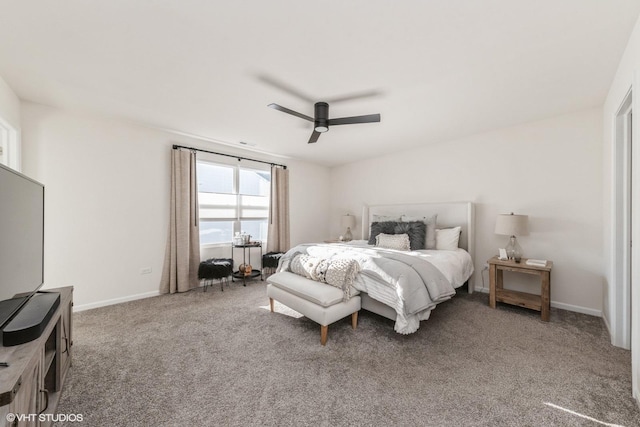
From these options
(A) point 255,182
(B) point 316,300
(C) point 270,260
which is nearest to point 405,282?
(B) point 316,300

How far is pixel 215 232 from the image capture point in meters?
4.29

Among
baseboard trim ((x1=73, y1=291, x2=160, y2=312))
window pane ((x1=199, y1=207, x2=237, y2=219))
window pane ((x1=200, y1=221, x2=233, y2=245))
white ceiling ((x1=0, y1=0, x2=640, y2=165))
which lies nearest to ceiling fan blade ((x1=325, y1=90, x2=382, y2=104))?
white ceiling ((x1=0, y1=0, x2=640, y2=165))

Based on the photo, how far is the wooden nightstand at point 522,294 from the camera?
8.87ft

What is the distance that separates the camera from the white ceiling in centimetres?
154

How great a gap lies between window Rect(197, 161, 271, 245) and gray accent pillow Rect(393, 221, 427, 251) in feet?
8.42

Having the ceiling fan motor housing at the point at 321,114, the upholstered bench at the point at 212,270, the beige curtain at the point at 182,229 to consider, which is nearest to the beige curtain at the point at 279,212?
the upholstered bench at the point at 212,270

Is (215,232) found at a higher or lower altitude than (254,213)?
lower

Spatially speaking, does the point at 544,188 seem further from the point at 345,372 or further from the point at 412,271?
the point at 345,372

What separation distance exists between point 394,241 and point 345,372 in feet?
7.25

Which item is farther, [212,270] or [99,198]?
[212,270]

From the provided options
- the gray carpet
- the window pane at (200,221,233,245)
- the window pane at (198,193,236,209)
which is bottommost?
the gray carpet

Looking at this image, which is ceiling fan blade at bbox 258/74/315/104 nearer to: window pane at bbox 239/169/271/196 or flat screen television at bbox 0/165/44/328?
flat screen television at bbox 0/165/44/328

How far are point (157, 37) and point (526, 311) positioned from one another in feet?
14.9

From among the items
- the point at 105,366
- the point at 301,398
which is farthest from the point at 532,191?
the point at 105,366
